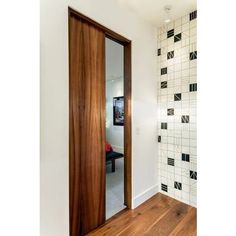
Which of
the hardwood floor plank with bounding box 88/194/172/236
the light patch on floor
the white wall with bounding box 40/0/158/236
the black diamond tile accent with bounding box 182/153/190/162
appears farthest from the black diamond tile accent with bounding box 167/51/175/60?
the light patch on floor

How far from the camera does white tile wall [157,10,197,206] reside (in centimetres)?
221

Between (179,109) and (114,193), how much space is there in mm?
1607

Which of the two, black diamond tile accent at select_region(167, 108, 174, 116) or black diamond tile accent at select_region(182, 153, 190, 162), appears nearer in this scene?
black diamond tile accent at select_region(182, 153, 190, 162)

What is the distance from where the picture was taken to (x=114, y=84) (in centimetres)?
472

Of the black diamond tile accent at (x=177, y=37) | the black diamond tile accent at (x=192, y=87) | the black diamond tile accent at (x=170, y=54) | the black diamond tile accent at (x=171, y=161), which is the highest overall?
the black diamond tile accent at (x=177, y=37)

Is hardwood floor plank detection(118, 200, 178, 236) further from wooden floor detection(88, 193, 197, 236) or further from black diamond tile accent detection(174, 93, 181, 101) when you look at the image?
black diamond tile accent detection(174, 93, 181, 101)

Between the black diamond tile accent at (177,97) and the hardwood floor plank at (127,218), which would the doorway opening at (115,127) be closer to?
the hardwood floor plank at (127,218)

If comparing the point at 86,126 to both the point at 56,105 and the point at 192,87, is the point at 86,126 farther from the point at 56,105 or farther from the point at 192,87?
the point at 192,87

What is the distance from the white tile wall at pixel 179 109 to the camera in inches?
87.0

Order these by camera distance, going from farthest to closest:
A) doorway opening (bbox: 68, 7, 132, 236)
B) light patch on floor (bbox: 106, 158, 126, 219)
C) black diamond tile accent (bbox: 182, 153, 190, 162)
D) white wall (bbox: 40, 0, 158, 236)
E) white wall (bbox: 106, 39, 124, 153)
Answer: white wall (bbox: 106, 39, 124, 153) → black diamond tile accent (bbox: 182, 153, 190, 162) → light patch on floor (bbox: 106, 158, 126, 219) → doorway opening (bbox: 68, 7, 132, 236) → white wall (bbox: 40, 0, 158, 236)

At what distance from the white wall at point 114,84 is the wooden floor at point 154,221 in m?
2.45

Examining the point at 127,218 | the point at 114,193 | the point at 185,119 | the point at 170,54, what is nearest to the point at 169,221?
the point at 127,218

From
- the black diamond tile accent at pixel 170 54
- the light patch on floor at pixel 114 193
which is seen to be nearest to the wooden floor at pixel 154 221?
the light patch on floor at pixel 114 193
